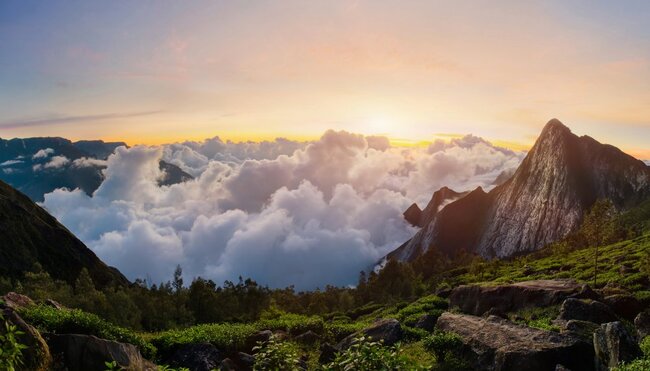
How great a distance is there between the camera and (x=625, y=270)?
5775cm

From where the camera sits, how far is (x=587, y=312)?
29828mm

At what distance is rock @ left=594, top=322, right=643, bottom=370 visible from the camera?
65.9 feet

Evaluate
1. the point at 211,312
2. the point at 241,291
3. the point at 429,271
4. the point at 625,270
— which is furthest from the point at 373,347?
the point at 429,271

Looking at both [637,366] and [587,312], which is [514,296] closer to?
[587,312]

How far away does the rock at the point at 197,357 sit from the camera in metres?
26.7

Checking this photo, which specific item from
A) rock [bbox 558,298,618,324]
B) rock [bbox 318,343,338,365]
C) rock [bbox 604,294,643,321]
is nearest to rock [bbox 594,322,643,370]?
rock [bbox 558,298,618,324]

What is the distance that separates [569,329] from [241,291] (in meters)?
121

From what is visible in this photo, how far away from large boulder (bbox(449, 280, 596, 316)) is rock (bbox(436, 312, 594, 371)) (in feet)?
51.0

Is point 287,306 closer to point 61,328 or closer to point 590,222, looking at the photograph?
point 590,222

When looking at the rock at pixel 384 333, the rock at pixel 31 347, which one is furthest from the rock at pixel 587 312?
the rock at pixel 31 347

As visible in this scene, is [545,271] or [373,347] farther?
[545,271]

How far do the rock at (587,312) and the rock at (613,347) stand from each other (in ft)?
27.9

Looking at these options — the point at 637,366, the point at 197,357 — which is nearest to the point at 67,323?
the point at 197,357

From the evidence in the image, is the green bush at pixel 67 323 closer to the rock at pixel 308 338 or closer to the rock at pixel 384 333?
the rock at pixel 308 338
